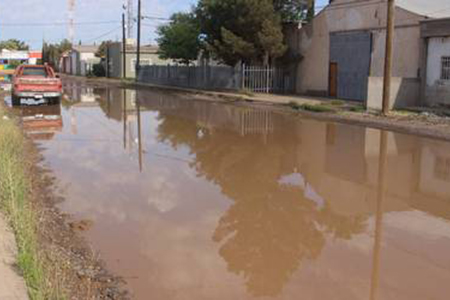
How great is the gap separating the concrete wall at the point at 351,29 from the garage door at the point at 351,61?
42 centimetres

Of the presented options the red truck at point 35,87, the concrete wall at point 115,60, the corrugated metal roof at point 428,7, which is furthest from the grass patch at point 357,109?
the concrete wall at point 115,60

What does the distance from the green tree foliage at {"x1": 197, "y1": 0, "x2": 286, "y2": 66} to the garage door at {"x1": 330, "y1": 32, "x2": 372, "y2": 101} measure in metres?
3.78

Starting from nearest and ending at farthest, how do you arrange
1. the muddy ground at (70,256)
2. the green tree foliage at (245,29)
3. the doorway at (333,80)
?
1. the muddy ground at (70,256)
2. the doorway at (333,80)
3. the green tree foliage at (245,29)

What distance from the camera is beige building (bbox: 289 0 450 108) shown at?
87.5 ft

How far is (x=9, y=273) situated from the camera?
543 cm

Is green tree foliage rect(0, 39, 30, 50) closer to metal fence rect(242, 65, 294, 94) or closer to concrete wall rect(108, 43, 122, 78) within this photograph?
concrete wall rect(108, 43, 122, 78)

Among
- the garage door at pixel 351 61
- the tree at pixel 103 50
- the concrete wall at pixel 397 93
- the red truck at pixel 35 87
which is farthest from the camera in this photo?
the tree at pixel 103 50

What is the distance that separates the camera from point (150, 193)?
10094mm

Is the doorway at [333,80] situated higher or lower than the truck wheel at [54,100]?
higher

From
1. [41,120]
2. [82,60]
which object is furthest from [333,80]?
[82,60]

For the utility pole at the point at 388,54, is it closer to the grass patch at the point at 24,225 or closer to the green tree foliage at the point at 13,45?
the grass patch at the point at 24,225

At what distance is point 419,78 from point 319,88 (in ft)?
34.0

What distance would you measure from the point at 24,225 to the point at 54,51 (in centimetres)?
11962

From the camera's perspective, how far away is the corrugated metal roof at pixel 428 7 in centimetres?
2866
